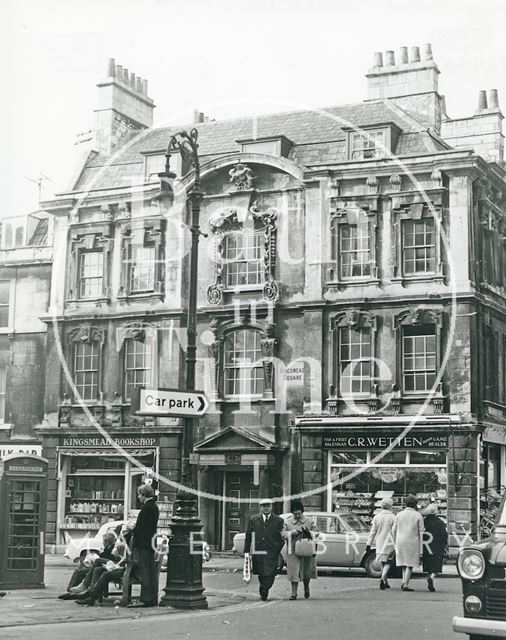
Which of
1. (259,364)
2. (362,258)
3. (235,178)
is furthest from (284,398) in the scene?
(235,178)

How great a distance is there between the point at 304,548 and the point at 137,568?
3.14 meters

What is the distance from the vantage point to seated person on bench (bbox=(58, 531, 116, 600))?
16.4m

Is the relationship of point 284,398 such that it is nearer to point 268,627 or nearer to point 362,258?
point 362,258

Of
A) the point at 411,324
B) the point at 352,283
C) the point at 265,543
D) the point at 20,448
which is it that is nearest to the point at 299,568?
the point at 265,543

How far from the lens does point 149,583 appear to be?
15828 mm

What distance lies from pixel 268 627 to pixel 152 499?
128 inches

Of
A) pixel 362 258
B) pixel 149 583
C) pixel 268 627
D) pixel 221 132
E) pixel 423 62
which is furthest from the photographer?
pixel 221 132

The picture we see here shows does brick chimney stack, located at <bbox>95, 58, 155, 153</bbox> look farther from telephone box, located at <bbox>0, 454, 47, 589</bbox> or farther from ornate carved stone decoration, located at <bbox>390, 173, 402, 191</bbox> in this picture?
telephone box, located at <bbox>0, 454, 47, 589</bbox>

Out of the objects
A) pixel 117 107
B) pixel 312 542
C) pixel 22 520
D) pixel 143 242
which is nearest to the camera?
pixel 312 542

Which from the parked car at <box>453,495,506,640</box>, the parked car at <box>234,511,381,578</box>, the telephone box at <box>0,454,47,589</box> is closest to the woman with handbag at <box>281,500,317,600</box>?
the telephone box at <box>0,454,47,589</box>

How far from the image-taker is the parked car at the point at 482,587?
32.1ft

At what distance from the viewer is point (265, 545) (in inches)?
685

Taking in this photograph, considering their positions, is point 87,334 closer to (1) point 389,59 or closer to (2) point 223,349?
(2) point 223,349

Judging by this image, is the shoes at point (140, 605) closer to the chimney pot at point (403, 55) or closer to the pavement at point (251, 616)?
the pavement at point (251, 616)
